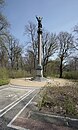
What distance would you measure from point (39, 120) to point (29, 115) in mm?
815

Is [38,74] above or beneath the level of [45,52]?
beneath

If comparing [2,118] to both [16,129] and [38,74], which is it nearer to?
[16,129]

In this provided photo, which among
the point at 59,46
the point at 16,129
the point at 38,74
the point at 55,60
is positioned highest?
the point at 59,46

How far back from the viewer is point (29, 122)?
626 centimetres

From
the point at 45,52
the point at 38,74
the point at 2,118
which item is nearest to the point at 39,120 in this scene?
the point at 2,118

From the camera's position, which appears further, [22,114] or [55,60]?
[55,60]

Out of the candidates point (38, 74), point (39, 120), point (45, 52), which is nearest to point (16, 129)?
point (39, 120)

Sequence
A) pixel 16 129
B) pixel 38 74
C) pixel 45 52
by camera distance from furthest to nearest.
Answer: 1. pixel 45 52
2. pixel 38 74
3. pixel 16 129

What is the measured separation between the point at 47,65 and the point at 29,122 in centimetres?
3832

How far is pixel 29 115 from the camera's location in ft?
23.4

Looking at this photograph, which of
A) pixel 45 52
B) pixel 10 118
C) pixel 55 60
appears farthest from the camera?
pixel 55 60

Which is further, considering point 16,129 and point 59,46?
point 59,46

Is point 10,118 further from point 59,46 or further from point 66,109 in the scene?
point 59,46

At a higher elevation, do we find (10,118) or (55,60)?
(55,60)
